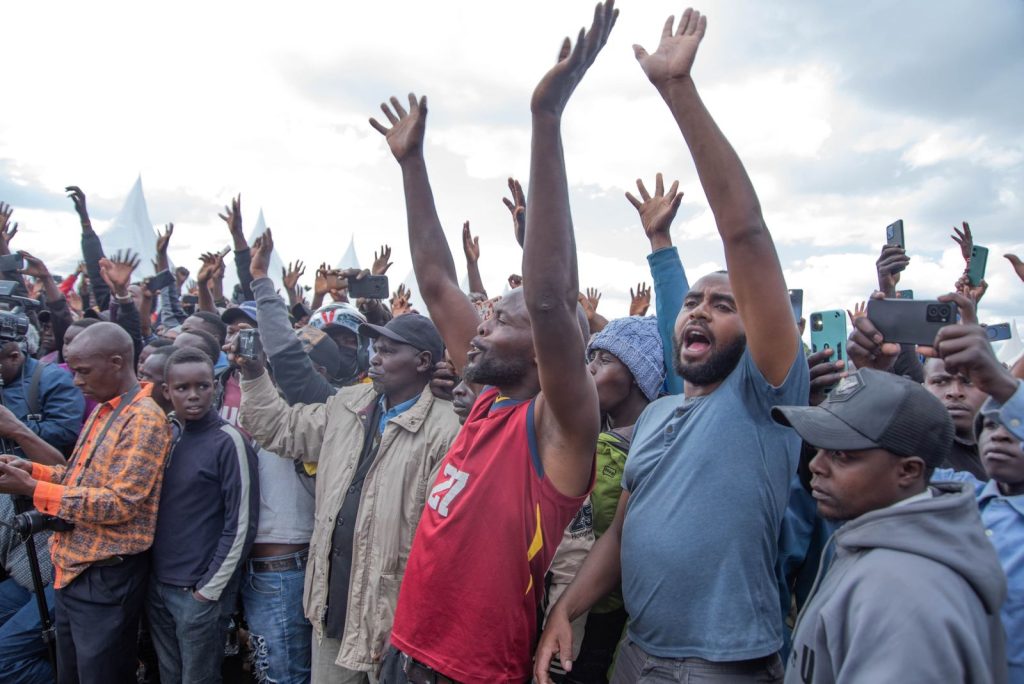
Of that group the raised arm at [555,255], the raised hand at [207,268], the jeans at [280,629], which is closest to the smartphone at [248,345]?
the jeans at [280,629]

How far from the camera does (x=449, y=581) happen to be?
2.19 m

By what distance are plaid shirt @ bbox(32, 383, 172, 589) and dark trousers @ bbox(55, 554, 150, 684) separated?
90 mm

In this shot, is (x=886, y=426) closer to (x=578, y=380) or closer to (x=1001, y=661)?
(x=1001, y=661)

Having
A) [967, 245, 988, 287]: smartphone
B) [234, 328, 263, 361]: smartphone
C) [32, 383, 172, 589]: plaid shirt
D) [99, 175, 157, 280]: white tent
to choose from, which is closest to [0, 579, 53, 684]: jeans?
[32, 383, 172, 589]: plaid shirt

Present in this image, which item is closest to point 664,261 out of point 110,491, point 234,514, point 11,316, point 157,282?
point 234,514

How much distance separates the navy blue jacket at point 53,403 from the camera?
4590 mm

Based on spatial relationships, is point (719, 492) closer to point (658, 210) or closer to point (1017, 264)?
point (658, 210)

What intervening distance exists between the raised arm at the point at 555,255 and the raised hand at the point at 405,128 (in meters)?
1.23

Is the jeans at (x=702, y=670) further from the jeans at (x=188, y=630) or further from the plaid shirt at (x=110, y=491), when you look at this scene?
the plaid shirt at (x=110, y=491)

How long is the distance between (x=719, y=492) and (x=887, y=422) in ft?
1.81

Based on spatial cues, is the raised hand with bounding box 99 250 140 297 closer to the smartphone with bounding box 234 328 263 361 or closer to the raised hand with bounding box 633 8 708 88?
the smartphone with bounding box 234 328 263 361

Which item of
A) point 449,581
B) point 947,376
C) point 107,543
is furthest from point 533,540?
point 107,543

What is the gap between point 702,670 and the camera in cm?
198

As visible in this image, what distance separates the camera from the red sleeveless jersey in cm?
215
